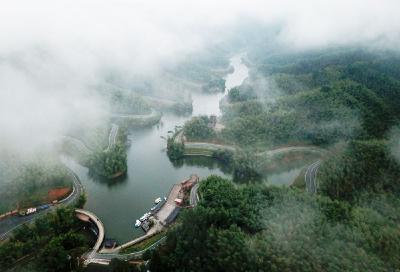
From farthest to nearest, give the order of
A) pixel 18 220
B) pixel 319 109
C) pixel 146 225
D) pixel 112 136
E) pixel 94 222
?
pixel 112 136 → pixel 319 109 → pixel 18 220 → pixel 94 222 → pixel 146 225

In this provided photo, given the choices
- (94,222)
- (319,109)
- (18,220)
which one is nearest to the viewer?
(94,222)

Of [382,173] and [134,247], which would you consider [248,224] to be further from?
[382,173]

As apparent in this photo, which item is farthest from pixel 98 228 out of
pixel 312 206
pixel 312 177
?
pixel 312 177

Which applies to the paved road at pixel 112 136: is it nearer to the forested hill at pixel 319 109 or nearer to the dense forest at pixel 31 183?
the dense forest at pixel 31 183

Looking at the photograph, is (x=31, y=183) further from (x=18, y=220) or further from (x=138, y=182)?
(x=138, y=182)

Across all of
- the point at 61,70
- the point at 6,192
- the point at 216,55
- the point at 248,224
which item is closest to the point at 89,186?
the point at 6,192

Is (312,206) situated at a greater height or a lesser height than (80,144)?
lesser

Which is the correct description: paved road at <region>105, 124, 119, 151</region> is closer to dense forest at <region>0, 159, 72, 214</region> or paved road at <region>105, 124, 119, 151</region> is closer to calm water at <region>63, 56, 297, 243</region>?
calm water at <region>63, 56, 297, 243</region>
